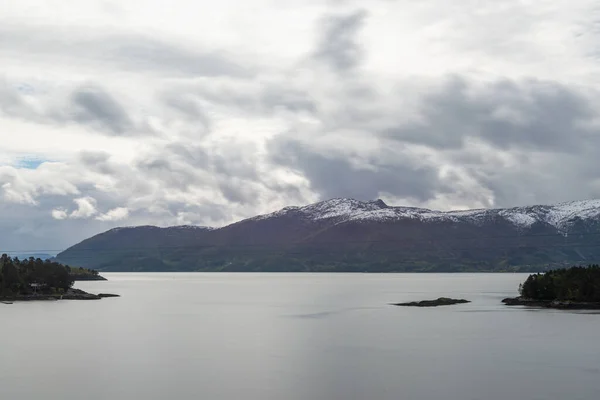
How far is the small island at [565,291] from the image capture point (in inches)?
6831

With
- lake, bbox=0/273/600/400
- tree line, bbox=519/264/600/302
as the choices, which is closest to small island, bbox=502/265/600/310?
tree line, bbox=519/264/600/302

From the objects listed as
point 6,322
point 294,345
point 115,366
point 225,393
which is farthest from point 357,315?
point 225,393

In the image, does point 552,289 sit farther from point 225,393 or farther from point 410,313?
point 225,393

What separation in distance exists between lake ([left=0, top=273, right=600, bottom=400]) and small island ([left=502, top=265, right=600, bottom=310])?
1041cm

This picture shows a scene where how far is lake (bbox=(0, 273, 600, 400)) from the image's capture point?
245ft

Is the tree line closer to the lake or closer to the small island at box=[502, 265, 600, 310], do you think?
the small island at box=[502, 265, 600, 310]

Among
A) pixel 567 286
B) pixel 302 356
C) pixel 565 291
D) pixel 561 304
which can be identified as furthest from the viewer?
pixel 567 286

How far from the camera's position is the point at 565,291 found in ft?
588

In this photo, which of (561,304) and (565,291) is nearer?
(561,304)

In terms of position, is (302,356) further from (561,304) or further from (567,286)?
(567,286)

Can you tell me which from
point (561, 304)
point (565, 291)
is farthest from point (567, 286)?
point (561, 304)

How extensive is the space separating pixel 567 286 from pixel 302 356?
103 metres

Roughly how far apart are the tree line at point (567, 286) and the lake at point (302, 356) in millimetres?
11993

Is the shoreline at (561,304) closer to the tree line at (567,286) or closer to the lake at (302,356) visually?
the tree line at (567,286)
